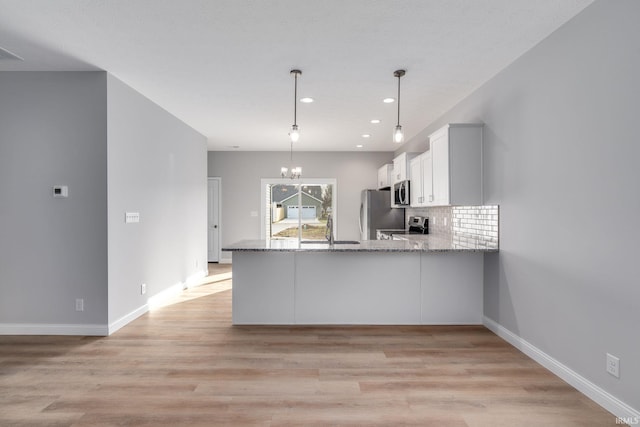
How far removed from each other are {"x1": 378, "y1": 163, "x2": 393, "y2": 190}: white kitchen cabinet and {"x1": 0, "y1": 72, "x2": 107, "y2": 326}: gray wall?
4.85 meters

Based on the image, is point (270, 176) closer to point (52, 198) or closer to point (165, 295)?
point (165, 295)

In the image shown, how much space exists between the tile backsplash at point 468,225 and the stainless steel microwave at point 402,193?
412 millimetres

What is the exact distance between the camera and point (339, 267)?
3768 millimetres

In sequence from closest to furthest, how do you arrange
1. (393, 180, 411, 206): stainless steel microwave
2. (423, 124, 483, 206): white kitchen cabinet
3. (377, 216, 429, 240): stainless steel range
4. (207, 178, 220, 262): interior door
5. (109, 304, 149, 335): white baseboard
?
(109, 304, 149, 335): white baseboard < (423, 124, 483, 206): white kitchen cabinet < (393, 180, 411, 206): stainless steel microwave < (377, 216, 429, 240): stainless steel range < (207, 178, 220, 262): interior door

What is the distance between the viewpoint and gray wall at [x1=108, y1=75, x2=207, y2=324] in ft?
11.8

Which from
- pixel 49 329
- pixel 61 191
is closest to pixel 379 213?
pixel 61 191

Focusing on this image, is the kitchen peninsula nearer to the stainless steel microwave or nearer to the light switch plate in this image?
the light switch plate

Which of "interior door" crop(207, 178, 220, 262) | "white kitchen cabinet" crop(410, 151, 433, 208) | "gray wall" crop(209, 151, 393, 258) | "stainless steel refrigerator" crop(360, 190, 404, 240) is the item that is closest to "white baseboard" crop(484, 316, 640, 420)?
"white kitchen cabinet" crop(410, 151, 433, 208)

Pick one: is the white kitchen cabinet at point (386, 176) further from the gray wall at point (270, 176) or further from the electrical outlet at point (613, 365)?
the electrical outlet at point (613, 365)

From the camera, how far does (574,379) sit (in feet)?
8.03

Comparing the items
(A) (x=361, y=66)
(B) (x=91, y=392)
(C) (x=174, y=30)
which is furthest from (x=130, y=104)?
(B) (x=91, y=392)

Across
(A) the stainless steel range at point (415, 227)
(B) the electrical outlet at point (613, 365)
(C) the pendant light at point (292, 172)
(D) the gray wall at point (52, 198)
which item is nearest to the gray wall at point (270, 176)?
(C) the pendant light at point (292, 172)

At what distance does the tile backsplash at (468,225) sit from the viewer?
3.58 meters

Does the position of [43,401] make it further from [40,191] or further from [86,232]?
[40,191]
